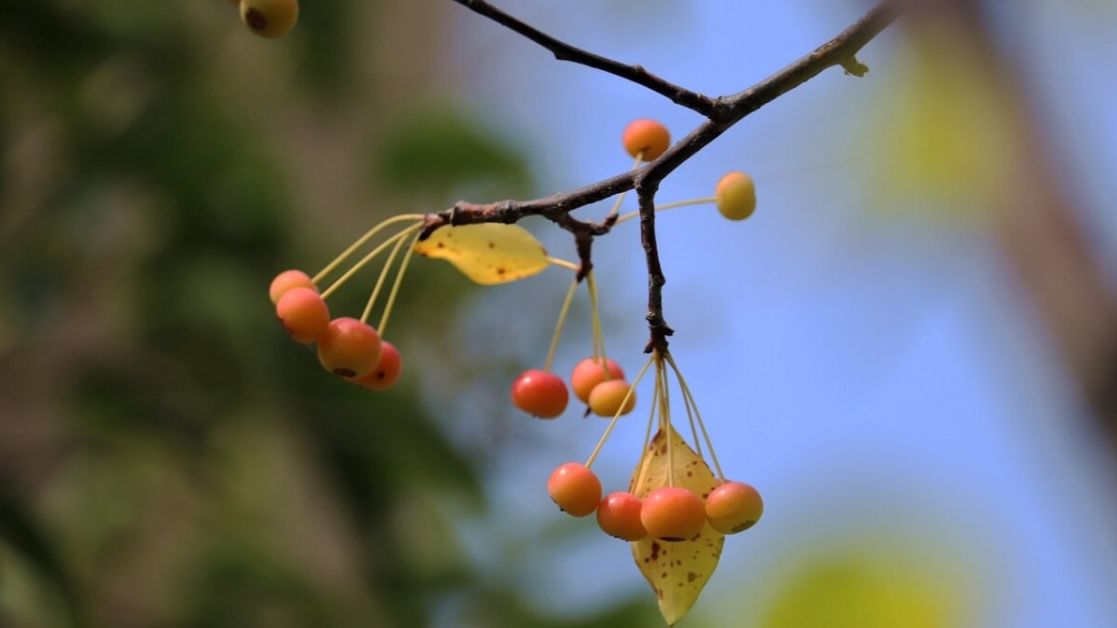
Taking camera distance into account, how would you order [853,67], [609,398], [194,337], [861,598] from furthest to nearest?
[194,337] → [609,398] → [853,67] → [861,598]

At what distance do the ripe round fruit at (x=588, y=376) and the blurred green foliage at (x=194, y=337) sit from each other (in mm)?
908

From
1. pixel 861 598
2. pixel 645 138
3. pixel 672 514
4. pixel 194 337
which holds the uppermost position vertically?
pixel 194 337

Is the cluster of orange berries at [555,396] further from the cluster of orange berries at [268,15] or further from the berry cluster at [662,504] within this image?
the cluster of orange berries at [268,15]

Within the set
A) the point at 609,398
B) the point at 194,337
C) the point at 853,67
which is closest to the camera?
the point at 853,67

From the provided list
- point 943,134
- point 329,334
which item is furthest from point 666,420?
point 943,134

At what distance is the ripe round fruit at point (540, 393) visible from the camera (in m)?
0.55

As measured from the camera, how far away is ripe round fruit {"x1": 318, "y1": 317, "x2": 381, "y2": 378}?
467 mm

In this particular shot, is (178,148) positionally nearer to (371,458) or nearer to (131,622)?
(371,458)

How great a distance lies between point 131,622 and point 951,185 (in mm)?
1971

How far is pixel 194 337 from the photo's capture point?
1.45 meters

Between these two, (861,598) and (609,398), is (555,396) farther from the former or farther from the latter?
(861,598)

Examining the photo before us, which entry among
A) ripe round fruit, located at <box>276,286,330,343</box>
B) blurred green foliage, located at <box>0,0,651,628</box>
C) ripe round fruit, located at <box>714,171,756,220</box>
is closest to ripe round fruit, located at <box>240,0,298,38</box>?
ripe round fruit, located at <box>276,286,330,343</box>

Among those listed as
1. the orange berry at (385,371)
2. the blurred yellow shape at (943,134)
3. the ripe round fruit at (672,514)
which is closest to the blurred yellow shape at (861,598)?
the blurred yellow shape at (943,134)

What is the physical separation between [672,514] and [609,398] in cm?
11
